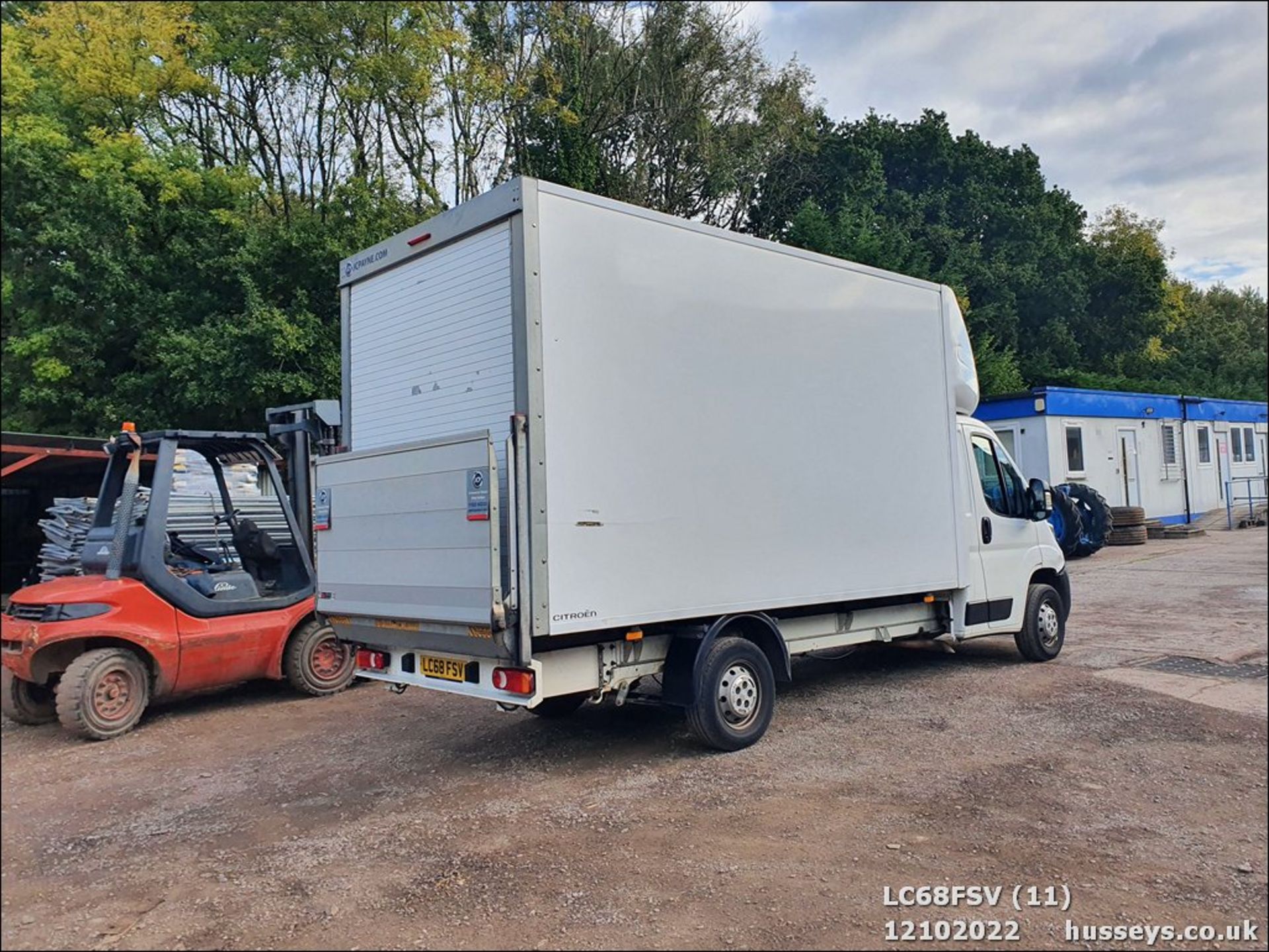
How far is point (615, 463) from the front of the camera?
5.30m

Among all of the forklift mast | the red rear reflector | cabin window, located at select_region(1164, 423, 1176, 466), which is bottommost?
the red rear reflector

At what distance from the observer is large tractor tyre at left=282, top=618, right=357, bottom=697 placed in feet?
26.2

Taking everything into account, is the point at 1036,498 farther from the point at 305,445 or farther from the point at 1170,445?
the point at 1170,445

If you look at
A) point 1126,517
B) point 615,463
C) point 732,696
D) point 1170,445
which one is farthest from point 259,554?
point 1170,445

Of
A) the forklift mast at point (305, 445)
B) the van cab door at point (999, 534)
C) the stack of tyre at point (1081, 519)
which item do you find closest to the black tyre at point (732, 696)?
the van cab door at point (999, 534)

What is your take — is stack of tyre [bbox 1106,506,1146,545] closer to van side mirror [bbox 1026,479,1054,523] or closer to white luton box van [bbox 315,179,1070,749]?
van side mirror [bbox 1026,479,1054,523]

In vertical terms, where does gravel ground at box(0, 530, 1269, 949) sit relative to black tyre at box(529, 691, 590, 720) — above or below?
below

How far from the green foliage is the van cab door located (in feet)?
37.9

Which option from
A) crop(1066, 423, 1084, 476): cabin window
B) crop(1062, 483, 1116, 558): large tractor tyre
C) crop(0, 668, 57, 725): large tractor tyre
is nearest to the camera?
crop(0, 668, 57, 725): large tractor tyre

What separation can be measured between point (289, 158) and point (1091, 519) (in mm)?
17960

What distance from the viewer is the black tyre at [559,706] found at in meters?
6.75

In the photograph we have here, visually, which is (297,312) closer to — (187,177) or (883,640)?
(187,177)

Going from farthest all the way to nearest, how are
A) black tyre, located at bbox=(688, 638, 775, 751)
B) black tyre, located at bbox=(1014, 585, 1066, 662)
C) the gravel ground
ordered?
1. black tyre, located at bbox=(1014, 585, 1066, 662)
2. black tyre, located at bbox=(688, 638, 775, 751)
3. the gravel ground

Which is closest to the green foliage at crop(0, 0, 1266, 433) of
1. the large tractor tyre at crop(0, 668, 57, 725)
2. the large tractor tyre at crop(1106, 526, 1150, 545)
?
the large tractor tyre at crop(1106, 526, 1150, 545)
